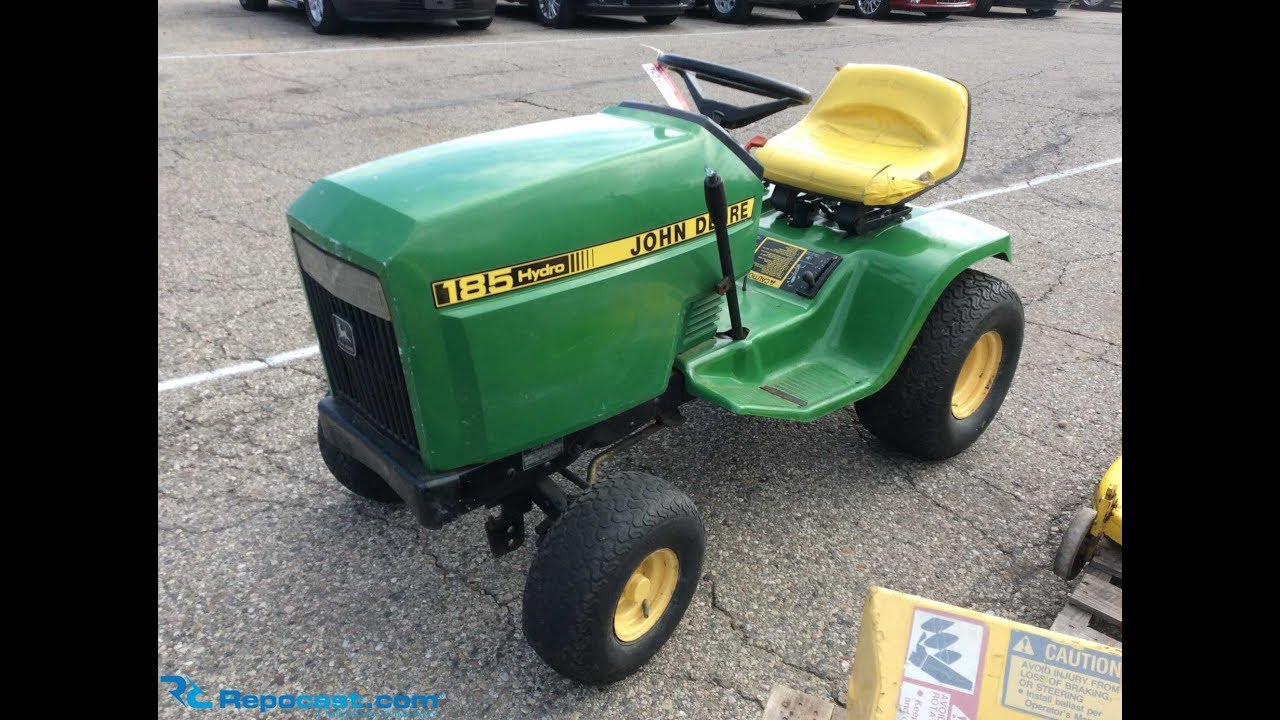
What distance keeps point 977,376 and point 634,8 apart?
8.55 metres

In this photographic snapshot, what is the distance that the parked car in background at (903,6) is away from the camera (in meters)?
12.9

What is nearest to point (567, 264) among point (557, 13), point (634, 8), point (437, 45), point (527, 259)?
point (527, 259)

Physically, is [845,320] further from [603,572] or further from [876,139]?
[603,572]

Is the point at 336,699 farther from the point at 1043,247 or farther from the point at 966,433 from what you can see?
the point at 1043,247

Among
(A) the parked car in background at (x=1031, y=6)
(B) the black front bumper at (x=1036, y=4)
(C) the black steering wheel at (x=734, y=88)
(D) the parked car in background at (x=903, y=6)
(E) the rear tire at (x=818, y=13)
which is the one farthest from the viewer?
(B) the black front bumper at (x=1036, y=4)

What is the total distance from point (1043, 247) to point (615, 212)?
3.83 m

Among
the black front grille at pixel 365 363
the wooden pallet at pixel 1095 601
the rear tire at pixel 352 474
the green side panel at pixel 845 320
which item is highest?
the black front grille at pixel 365 363

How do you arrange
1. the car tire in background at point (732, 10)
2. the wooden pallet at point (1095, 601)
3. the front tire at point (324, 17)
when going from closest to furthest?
the wooden pallet at point (1095, 601), the front tire at point (324, 17), the car tire in background at point (732, 10)

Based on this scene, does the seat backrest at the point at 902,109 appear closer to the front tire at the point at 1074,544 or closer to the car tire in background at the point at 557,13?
the front tire at the point at 1074,544

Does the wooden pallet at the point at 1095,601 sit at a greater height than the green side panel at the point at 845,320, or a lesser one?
lesser

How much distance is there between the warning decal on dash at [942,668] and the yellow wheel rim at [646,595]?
1.98 feet

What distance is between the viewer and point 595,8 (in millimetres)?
10344

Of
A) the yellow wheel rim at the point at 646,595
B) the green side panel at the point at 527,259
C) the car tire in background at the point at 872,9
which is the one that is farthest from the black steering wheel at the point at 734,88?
the car tire in background at the point at 872,9

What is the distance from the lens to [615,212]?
1.91 m
